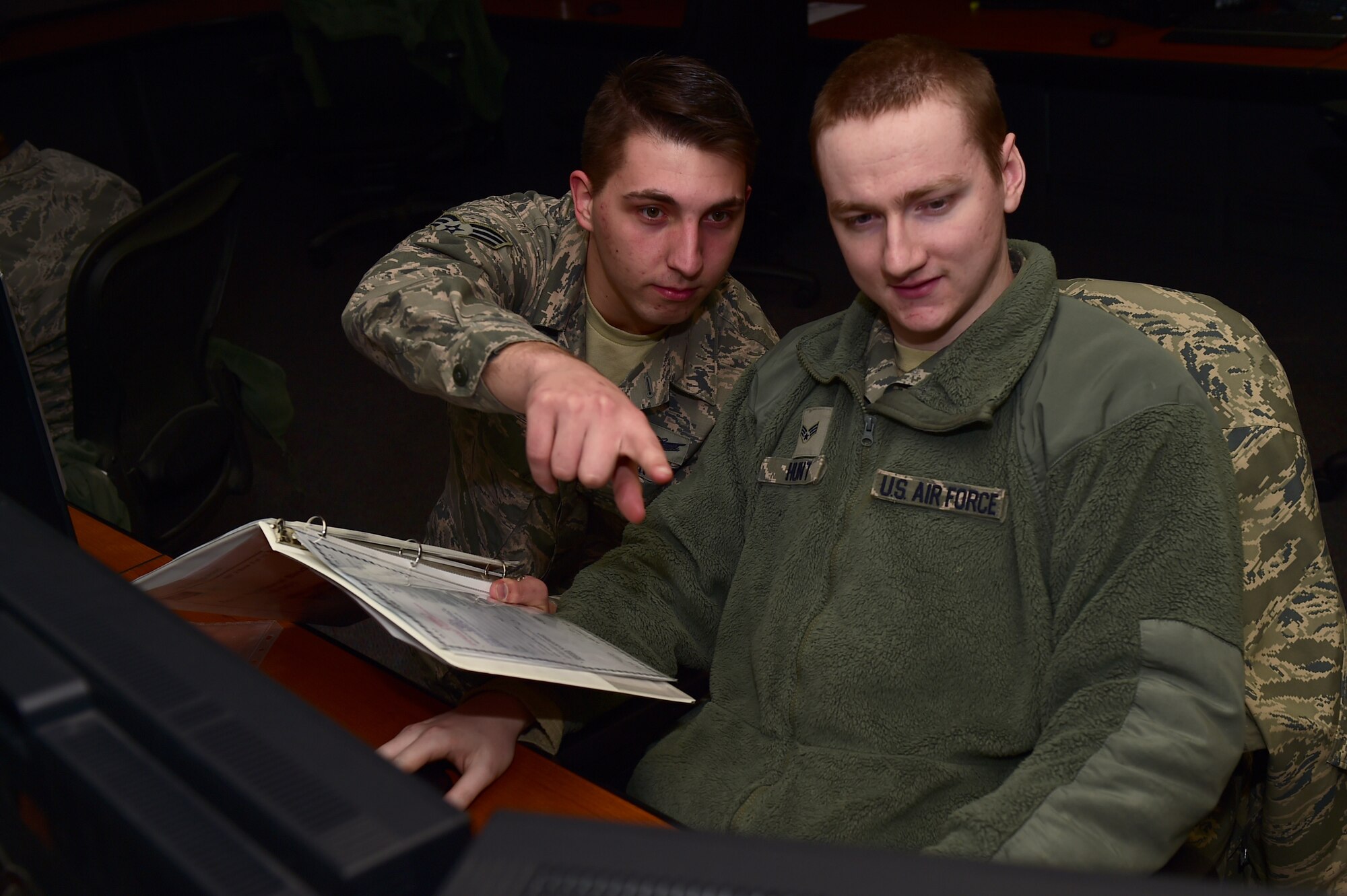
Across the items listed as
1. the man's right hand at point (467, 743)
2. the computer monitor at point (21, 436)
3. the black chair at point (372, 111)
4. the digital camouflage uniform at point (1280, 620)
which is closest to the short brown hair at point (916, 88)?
the digital camouflage uniform at point (1280, 620)

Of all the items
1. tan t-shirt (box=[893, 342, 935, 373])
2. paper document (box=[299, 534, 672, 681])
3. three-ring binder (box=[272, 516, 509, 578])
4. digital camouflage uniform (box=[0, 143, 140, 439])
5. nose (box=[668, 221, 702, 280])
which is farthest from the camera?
digital camouflage uniform (box=[0, 143, 140, 439])

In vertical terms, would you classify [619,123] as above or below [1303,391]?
above

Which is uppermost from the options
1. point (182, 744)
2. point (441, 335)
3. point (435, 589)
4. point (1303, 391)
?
point (182, 744)

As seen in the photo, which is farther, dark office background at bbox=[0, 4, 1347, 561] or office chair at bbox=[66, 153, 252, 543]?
dark office background at bbox=[0, 4, 1347, 561]

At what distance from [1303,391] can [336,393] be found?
2612 millimetres

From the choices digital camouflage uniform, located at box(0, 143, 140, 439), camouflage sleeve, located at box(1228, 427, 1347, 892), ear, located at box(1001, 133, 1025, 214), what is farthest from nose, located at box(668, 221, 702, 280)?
digital camouflage uniform, located at box(0, 143, 140, 439)

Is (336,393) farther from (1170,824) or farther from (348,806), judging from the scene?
(348,806)

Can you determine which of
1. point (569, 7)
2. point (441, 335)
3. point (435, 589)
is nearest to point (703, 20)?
point (569, 7)

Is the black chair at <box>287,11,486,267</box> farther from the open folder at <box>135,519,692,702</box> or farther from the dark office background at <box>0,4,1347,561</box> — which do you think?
the open folder at <box>135,519,692,702</box>

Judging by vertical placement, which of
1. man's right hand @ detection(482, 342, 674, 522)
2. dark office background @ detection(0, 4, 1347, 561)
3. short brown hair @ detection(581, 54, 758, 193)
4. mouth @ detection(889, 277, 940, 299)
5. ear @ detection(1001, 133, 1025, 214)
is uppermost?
short brown hair @ detection(581, 54, 758, 193)

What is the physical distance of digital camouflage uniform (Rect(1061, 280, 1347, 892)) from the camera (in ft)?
3.29

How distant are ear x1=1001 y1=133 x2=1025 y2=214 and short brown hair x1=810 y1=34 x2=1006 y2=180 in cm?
2

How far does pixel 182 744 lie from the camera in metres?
0.43

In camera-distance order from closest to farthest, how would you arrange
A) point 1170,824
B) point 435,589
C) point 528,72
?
point 1170,824 < point 435,589 < point 528,72
